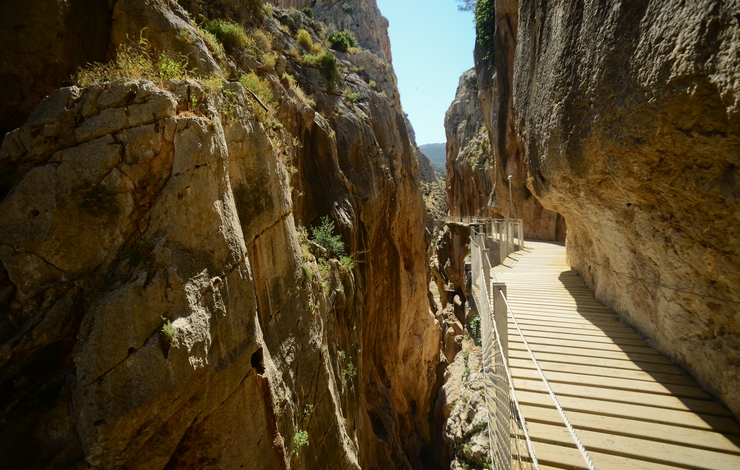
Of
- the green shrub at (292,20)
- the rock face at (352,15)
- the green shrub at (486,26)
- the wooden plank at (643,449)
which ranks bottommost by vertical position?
the wooden plank at (643,449)

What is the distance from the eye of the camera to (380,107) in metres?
18.2

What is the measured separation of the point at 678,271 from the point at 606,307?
9.54 feet

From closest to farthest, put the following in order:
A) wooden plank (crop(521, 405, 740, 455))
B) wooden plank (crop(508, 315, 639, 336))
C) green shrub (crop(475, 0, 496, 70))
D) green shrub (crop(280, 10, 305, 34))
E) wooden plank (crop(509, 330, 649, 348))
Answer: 1. wooden plank (crop(521, 405, 740, 455))
2. wooden plank (crop(509, 330, 649, 348))
3. wooden plank (crop(508, 315, 639, 336))
4. green shrub (crop(280, 10, 305, 34))
5. green shrub (crop(475, 0, 496, 70))

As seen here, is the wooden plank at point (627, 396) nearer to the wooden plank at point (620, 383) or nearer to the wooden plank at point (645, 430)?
the wooden plank at point (620, 383)

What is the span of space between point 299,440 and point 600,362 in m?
5.25

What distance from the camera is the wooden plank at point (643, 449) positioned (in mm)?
3100

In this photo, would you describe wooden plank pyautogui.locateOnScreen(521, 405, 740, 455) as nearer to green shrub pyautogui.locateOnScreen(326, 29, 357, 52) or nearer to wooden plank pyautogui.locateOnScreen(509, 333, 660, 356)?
wooden plank pyautogui.locateOnScreen(509, 333, 660, 356)

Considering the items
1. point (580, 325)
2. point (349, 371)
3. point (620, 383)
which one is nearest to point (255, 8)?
point (349, 371)

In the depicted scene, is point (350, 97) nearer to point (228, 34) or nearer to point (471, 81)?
point (228, 34)

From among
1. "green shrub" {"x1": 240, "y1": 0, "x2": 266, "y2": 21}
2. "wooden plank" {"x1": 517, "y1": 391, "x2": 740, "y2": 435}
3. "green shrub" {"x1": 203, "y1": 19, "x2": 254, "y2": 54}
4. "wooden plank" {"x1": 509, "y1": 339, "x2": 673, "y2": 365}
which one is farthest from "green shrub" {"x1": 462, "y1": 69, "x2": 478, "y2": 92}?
"wooden plank" {"x1": 517, "y1": 391, "x2": 740, "y2": 435}

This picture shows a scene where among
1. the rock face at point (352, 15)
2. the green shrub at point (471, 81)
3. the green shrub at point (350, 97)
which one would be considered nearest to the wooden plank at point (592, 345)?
the green shrub at point (350, 97)

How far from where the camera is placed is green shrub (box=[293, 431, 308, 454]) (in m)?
5.75

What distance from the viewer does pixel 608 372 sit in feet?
14.8

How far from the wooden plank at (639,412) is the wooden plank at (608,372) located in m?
0.56
